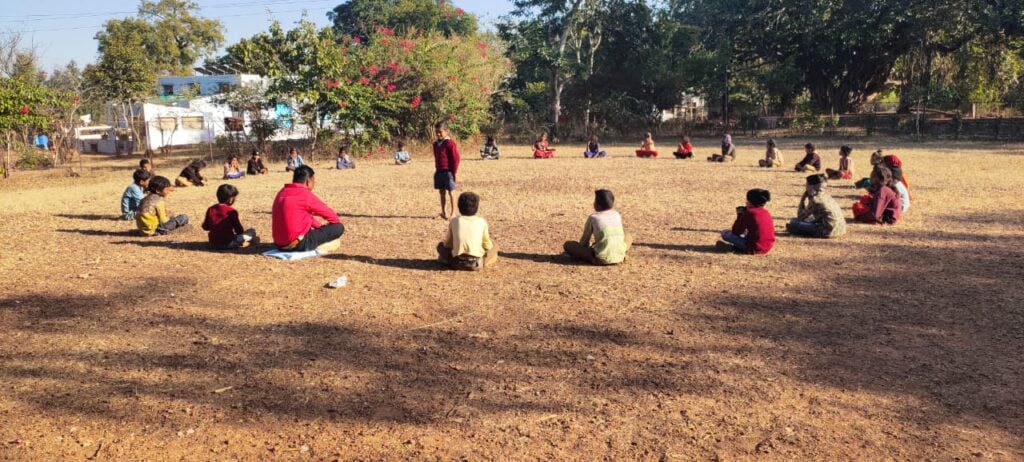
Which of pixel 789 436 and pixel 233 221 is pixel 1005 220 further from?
pixel 233 221

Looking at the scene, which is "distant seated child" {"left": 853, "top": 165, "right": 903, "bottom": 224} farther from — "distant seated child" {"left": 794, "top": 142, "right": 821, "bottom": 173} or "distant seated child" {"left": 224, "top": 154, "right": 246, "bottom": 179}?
"distant seated child" {"left": 224, "top": 154, "right": 246, "bottom": 179}

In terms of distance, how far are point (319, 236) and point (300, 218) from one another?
0.97ft

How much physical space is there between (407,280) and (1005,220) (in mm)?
8159

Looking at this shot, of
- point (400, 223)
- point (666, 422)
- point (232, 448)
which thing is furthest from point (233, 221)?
point (666, 422)

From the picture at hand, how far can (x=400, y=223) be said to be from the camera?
1007cm

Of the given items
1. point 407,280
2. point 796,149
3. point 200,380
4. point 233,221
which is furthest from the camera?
point 796,149

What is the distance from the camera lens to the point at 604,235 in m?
7.01

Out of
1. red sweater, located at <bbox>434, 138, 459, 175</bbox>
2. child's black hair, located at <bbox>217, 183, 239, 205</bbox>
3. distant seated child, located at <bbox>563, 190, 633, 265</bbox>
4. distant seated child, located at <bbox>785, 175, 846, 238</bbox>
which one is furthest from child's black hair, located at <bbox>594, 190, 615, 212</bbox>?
child's black hair, located at <bbox>217, 183, 239, 205</bbox>

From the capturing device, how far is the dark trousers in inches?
306

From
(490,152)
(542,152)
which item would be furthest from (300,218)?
(542,152)

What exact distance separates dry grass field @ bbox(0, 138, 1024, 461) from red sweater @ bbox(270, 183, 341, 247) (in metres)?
0.41

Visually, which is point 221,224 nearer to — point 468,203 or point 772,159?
point 468,203

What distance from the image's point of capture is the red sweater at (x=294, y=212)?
766 centimetres

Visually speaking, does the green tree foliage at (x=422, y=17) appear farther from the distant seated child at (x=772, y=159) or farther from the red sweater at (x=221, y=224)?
the red sweater at (x=221, y=224)
